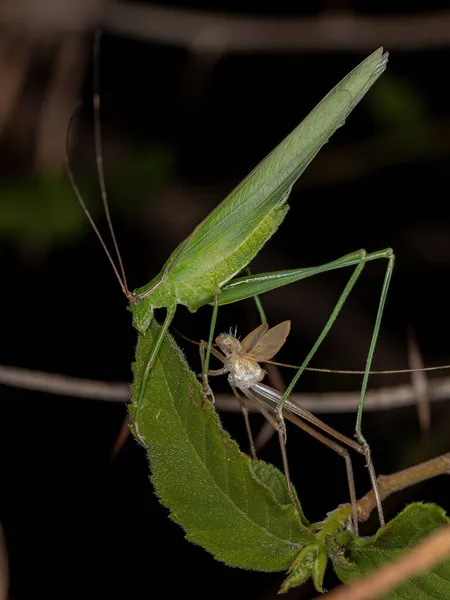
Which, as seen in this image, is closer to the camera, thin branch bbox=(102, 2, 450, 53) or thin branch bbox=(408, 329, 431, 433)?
thin branch bbox=(408, 329, 431, 433)

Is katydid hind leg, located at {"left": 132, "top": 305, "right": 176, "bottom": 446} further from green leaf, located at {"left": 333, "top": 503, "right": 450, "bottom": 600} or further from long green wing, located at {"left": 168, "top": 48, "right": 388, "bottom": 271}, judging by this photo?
long green wing, located at {"left": 168, "top": 48, "right": 388, "bottom": 271}

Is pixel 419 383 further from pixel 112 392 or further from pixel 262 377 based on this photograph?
pixel 112 392

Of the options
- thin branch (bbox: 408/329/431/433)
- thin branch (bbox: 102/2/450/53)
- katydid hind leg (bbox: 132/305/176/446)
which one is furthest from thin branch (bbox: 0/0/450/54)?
katydid hind leg (bbox: 132/305/176/446)

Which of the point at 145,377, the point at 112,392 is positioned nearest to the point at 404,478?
the point at 145,377

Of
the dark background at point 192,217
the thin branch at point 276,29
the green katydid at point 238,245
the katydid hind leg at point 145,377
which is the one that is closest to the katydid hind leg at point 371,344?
the green katydid at point 238,245

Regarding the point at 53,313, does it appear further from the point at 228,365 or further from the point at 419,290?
the point at 228,365
